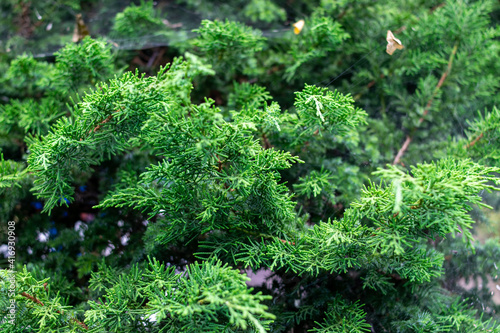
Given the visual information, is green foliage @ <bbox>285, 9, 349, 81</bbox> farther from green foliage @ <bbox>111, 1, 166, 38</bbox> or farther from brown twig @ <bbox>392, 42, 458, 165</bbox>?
green foliage @ <bbox>111, 1, 166, 38</bbox>

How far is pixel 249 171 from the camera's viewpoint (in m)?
0.58

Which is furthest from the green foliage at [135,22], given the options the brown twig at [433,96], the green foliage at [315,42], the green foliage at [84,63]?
the brown twig at [433,96]

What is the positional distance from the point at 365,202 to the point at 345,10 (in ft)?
2.36

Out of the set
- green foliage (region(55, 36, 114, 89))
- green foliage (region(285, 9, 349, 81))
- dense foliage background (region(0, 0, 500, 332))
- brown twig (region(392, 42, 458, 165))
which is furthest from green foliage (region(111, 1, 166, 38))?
brown twig (region(392, 42, 458, 165))

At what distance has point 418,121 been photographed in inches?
38.3

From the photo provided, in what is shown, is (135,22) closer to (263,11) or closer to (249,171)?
(263,11)

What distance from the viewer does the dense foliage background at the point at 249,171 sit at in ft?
1.84

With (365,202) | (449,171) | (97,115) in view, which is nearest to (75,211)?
(97,115)

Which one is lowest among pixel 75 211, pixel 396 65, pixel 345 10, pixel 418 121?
pixel 75 211

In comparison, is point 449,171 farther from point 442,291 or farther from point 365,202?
point 442,291

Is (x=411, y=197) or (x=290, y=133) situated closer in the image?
(x=411, y=197)

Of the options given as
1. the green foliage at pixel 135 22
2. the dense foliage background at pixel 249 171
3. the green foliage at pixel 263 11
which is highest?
the green foliage at pixel 263 11

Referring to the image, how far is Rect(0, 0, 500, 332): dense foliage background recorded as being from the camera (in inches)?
22.1

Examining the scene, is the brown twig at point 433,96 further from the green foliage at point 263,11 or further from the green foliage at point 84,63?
the green foliage at point 84,63
